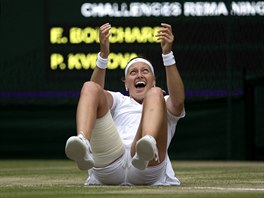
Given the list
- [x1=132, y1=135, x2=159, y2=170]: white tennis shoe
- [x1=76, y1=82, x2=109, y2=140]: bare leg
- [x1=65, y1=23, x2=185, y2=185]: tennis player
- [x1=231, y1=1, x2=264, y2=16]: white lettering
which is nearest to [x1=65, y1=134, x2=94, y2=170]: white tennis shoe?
[x1=65, y1=23, x2=185, y2=185]: tennis player

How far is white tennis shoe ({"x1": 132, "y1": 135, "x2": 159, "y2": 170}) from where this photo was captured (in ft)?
17.8

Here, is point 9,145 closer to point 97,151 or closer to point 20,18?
point 20,18

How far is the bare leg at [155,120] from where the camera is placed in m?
5.67

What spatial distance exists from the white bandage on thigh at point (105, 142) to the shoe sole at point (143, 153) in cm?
37

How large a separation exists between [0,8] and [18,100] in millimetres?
1287

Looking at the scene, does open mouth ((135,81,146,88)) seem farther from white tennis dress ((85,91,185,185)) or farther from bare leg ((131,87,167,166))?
bare leg ((131,87,167,166))

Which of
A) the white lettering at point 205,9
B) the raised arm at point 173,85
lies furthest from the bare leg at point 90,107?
the white lettering at point 205,9

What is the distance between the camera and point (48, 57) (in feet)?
41.1

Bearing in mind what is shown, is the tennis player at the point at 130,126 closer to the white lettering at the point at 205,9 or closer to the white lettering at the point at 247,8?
the white lettering at the point at 205,9

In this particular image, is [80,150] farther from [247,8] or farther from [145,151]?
[247,8]

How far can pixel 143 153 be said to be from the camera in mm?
5488

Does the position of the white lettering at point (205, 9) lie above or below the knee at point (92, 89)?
above

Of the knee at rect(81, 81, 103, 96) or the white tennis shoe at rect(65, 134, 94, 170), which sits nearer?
the white tennis shoe at rect(65, 134, 94, 170)

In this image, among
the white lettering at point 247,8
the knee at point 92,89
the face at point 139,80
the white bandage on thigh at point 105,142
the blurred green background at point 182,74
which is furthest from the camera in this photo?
the white lettering at point 247,8
